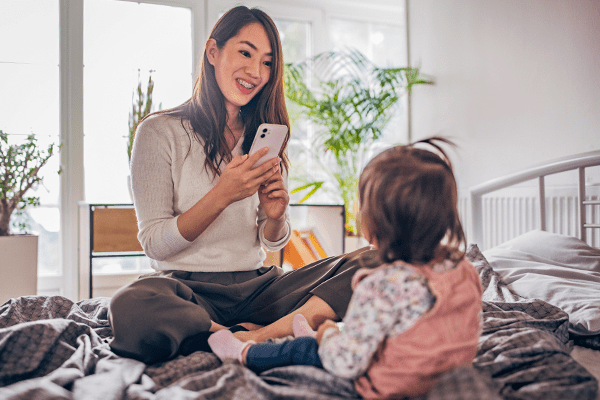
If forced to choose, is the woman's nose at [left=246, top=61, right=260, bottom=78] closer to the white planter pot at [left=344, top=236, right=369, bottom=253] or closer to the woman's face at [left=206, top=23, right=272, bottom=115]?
the woman's face at [left=206, top=23, right=272, bottom=115]

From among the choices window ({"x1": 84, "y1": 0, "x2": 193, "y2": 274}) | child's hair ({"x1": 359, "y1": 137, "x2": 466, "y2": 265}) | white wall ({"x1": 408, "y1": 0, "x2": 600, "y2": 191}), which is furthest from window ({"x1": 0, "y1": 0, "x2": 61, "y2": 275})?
child's hair ({"x1": 359, "y1": 137, "x2": 466, "y2": 265})

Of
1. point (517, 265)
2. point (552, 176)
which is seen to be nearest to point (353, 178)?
point (552, 176)

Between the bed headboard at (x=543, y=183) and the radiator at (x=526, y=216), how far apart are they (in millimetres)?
44

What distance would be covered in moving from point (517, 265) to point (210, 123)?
103 cm

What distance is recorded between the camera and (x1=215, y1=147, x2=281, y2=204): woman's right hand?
1.11m

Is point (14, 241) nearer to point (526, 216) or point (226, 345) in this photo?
point (226, 345)

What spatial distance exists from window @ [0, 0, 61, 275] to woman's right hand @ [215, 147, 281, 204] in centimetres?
211

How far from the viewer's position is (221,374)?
31.0 inches

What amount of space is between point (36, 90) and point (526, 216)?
2.78m

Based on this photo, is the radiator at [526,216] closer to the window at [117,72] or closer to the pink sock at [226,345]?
the pink sock at [226,345]

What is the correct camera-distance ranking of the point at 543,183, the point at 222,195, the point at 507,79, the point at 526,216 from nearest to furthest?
the point at 222,195
the point at 543,183
the point at 526,216
the point at 507,79

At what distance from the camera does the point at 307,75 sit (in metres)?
3.37

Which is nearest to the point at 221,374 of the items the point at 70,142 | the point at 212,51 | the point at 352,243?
the point at 212,51

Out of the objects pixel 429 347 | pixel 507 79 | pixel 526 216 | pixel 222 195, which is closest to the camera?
pixel 429 347
